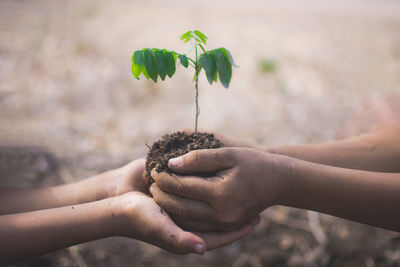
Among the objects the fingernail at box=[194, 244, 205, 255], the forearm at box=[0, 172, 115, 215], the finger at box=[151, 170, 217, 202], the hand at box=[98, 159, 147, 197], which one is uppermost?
the finger at box=[151, 170, 217, 202]

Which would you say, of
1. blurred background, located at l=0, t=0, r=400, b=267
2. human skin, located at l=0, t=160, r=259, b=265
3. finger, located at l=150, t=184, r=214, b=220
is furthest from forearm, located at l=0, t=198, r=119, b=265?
blurred background, located at l=0, t=0, r=400, b=267

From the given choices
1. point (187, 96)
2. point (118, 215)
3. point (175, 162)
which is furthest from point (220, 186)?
point (187, 96)

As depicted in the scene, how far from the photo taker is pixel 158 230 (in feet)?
4.58

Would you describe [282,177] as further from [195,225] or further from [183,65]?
[183,65]

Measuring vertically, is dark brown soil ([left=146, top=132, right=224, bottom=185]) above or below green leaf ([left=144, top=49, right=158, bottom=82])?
below

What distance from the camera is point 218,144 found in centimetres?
172

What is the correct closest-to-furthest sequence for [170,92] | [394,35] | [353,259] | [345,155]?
[345,155] → [353,259] → [170,92] → [394,35]

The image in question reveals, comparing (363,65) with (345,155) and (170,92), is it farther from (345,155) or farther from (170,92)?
(345,155)

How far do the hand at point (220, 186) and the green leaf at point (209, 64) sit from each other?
0.37 metres

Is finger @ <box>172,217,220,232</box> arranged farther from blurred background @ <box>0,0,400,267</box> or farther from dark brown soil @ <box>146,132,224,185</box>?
blurred background @ <box>0,0,400,267</box>

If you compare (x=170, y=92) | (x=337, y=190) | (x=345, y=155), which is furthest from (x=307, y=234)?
(x=170, y=92)

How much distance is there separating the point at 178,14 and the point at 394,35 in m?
4.23

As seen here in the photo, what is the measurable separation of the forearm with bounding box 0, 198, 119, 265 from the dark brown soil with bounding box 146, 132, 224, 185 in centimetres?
29

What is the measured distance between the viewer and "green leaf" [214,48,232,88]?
61.8 inches
